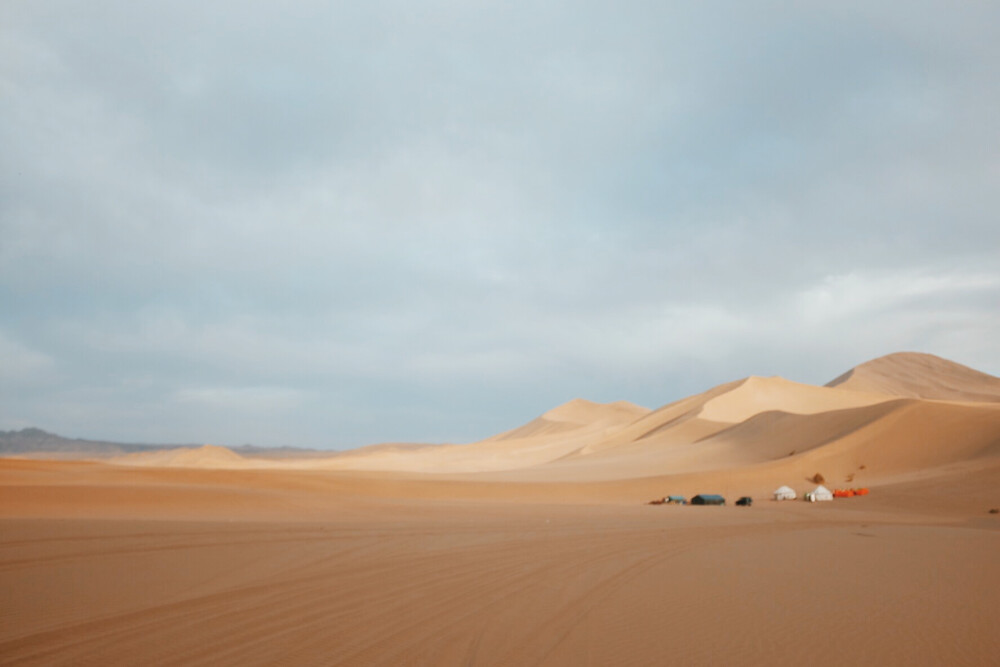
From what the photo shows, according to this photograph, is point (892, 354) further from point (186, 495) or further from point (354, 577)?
point (354, 577)

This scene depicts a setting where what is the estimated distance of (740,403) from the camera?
246 feet

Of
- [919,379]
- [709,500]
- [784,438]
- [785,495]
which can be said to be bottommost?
[709,500]

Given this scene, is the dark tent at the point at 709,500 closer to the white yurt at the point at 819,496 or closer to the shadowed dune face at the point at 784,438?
the white yurt at the point at 819,496

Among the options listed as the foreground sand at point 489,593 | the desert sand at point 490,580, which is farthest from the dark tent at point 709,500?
the foreground sand at point 489,593

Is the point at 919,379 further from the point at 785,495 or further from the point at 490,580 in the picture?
the point at 490,580

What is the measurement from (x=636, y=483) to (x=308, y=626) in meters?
35.1

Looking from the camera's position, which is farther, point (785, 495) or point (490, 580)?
point (785, 495)

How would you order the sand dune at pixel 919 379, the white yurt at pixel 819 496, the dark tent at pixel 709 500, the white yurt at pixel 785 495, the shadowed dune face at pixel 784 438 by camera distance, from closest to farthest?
1. the white yurt at pixel 819 496
2. the dark tent at pixel 709 500
3. the white yurt at pixel 785 495
4. the shadowed dune face at pixel 784 438
5. the sand dune at pixel 919 379

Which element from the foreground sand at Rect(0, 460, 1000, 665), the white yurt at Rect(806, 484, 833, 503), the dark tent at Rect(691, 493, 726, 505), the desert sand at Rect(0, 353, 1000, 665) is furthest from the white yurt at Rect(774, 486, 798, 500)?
the foreground sand at Rect(0, 460, 1000, 665)

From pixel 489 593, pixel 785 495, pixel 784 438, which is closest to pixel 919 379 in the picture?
pixel 784 438

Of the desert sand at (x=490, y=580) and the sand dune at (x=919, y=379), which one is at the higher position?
the sand dune at (x=919, y=379)

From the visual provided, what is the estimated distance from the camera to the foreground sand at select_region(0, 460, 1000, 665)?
6148 mm

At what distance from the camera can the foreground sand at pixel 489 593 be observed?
6.15 meters

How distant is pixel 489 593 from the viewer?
8609 mm
